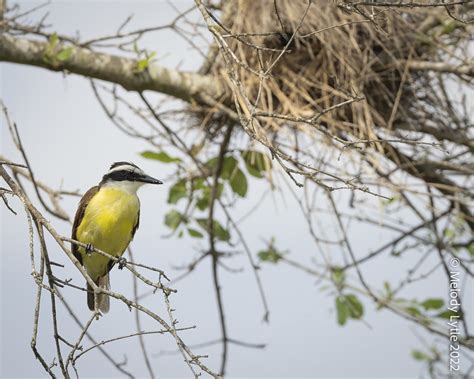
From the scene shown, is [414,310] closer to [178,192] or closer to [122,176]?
[178,192]

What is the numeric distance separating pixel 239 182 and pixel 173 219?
40 centimetres

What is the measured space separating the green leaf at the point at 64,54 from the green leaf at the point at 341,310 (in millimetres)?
1730

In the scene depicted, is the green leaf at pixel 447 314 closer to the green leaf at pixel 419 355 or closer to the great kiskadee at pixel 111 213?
the green leaf at pixel 419 355

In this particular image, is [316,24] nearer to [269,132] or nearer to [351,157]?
[269,132]

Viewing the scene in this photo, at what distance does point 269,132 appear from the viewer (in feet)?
11.7

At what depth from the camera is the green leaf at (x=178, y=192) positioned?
155 inches

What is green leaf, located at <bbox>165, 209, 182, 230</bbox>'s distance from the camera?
3924 millimetres

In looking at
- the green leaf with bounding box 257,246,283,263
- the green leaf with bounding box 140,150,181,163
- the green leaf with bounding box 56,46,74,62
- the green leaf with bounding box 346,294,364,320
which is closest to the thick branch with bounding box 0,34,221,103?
the green leaf with bounding box 56,46,74,62

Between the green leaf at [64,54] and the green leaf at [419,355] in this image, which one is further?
the green leaf at [419,355]

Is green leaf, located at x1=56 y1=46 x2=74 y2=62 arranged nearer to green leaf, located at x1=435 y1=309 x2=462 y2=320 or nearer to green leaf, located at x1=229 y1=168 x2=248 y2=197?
green leaf, located at x1=229 y1=168 x2=248 y2=197

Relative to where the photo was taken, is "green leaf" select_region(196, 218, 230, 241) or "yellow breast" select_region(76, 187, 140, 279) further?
"green leaf" select_region(196, 218, 230, 241)

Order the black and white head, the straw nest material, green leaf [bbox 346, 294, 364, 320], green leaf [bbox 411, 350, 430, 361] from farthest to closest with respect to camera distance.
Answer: green leaf [bbox 411, 350, 430, 361]
green leaf [bbox 346, 294, 364, 320]
the straw nest material
the black and white head

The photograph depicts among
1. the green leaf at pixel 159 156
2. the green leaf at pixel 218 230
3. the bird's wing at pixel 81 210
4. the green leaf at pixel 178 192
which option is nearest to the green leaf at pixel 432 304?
the green leaf at pixel 218 230

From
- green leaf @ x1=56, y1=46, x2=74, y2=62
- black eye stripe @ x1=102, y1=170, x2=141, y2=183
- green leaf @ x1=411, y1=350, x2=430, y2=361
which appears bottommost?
black eye stripe @ x1=102, y1=170, x2=141, y2=183
